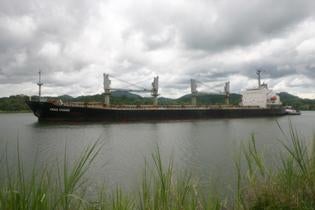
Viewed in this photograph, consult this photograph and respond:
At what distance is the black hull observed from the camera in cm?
3584

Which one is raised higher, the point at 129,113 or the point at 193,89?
the point at 193,89

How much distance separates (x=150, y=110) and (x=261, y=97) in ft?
97.8

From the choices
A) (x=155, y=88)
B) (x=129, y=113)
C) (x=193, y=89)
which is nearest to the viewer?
(x=129, y=113)

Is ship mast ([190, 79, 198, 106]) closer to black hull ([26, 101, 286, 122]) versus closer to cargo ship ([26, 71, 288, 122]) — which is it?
cargo ship ([26, 71, 288, 122])

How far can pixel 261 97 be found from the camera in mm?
59812

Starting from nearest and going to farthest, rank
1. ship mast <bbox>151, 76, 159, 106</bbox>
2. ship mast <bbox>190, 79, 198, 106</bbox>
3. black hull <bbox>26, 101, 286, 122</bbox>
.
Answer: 1. black hull <bbox>26, 101, 286, 122</bbox>
2. ship mast <bbox>151, 76, 159, 106</bbox>
3. ship mast <bbox>190, 79, 198, 106</bbox>

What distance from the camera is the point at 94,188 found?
793cm

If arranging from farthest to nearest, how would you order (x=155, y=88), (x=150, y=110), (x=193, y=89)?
(x=193, y=89)
(x=155, y=88)
(x=150, y=110)

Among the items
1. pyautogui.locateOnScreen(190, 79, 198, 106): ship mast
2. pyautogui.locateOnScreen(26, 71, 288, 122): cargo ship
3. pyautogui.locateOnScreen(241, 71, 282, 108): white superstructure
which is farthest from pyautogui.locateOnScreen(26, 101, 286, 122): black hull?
pyautogui.locateOnScreen(190, 79, 198, 106): ship mast

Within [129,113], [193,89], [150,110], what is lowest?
[129,113]

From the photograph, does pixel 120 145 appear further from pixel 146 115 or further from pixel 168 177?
pixel 146 115

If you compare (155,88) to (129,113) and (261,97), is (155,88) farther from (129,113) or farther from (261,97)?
(261,97)

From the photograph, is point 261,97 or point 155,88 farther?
point 261,97

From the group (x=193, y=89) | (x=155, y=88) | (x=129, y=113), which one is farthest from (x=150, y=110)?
(x=193, y=89)
